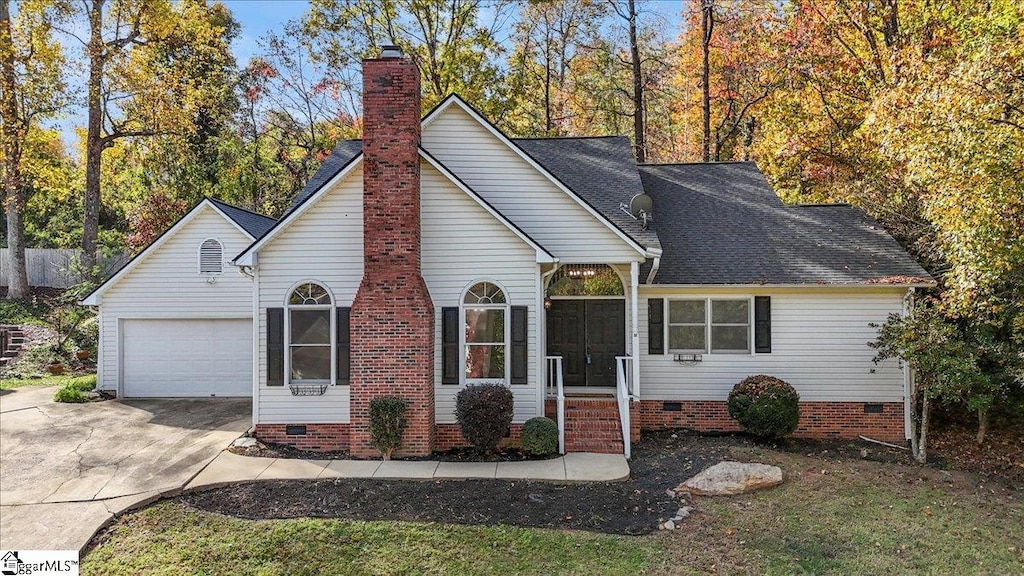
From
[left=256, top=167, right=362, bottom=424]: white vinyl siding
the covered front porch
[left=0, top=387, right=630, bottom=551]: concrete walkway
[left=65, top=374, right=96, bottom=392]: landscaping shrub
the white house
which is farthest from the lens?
the covered front porch

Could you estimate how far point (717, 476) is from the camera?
7.19m

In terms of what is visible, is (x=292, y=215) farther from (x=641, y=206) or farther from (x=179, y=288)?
(x=641, y=206)

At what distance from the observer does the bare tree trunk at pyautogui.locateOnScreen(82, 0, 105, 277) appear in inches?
515

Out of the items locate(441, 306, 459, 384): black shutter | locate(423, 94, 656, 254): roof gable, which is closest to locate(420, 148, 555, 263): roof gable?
locate(423, 94, 656, 254): roof gable

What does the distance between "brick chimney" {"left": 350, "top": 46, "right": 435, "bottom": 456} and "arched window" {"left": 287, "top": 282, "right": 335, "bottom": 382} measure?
2.47 feet

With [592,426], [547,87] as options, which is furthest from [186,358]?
[547,87]

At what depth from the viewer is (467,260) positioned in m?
8.71

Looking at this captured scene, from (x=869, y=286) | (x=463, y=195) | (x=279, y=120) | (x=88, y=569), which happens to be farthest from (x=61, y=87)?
(x=869, y=286)

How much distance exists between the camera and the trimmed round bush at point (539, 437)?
8.11 m

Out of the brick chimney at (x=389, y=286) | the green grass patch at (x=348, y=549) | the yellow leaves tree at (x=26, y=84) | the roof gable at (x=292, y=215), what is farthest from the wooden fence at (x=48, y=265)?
the green grass patch at (x=348, y=549)

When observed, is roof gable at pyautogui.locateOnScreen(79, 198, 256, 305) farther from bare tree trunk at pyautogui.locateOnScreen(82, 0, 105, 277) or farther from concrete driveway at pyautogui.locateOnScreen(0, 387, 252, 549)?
bare tree trunk at pyautogui.locateOnScreen(82, 0, 105, 277)

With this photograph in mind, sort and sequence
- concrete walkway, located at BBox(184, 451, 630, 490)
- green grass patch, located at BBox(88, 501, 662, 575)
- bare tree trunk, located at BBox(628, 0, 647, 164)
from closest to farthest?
1. green grass patch, located at BBox(88, 501, 662, 575)
2. concrete walkway, located at BBox(184, 451, 630, 490)
3. bare tree trunk, located at BBox(628, 0, 647, 164)

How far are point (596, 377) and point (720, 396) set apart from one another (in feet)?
7.49

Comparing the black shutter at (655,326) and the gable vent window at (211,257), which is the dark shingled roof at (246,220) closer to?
the gable vent window at (211,257)
